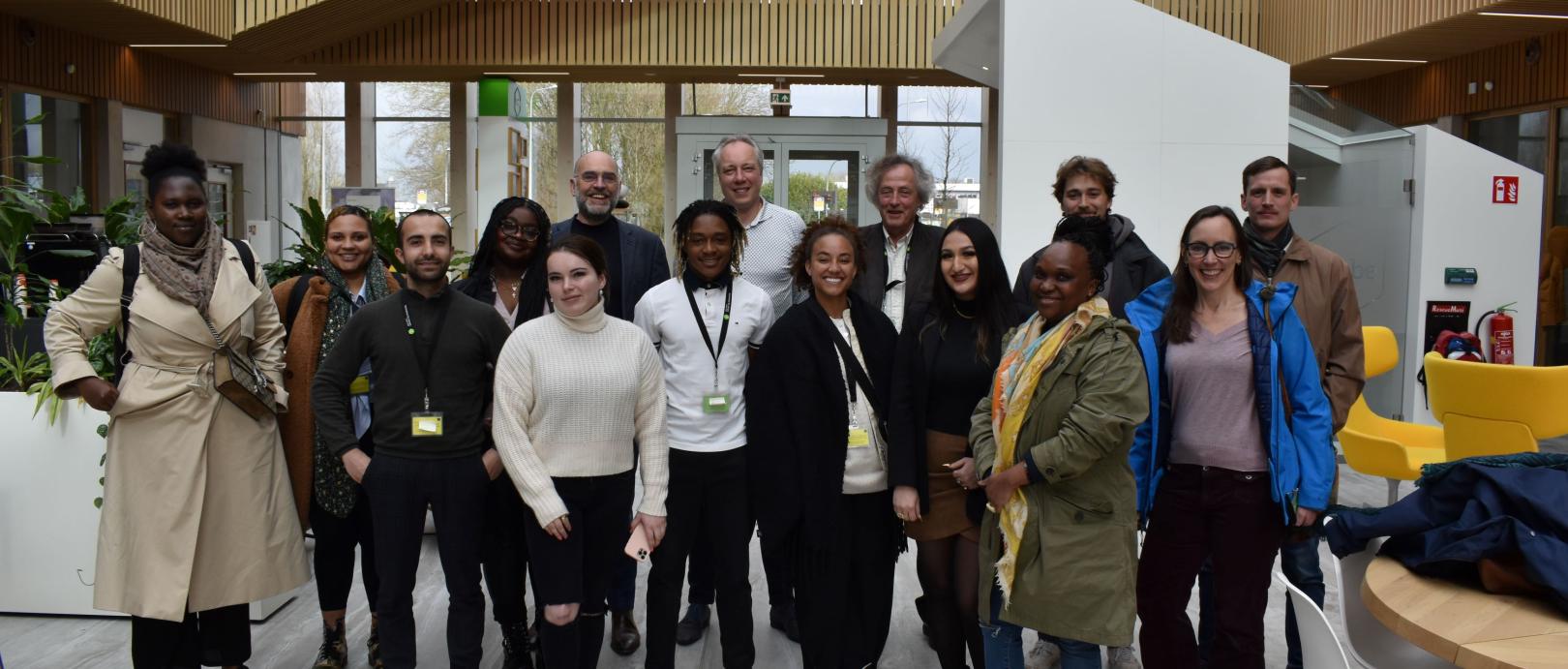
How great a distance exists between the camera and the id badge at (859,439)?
3.23 m

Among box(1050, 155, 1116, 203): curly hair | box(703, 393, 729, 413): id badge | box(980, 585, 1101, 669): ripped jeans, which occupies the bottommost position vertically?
box(980, 585, 1101, 669): ripped jeans

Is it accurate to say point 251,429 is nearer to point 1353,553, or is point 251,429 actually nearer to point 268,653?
point 268,653

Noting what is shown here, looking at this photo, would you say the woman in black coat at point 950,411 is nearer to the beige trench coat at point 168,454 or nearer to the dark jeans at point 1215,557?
the dark jeans at point 1215,557

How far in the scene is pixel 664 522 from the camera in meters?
3.28

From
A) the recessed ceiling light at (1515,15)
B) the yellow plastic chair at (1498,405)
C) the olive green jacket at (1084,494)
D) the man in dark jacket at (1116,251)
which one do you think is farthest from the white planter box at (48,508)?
the recessed ceiling light at (1515,15)

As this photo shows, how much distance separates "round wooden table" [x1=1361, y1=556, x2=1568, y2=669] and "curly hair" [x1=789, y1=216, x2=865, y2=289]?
1.63 meters

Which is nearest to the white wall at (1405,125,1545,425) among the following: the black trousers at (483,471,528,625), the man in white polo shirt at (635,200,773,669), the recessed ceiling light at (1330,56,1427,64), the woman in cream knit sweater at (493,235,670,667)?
the recessed ceiling light at (1330,56,1427,64)

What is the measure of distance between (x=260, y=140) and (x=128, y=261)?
15.8 meters

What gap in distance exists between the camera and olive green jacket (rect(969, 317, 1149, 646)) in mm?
2785

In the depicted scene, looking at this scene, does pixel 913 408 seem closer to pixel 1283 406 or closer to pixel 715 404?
pixel 715 404

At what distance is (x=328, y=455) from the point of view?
360cm

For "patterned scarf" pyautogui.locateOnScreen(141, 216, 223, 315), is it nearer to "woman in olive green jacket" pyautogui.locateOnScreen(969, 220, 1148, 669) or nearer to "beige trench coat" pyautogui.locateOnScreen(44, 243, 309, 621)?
"beige trench coat" pyautogui.locateOnScreen(44, 243, 309, 621)

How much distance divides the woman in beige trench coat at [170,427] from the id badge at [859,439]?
1899 millimetres

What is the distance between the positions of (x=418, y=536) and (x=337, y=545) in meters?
0.57
